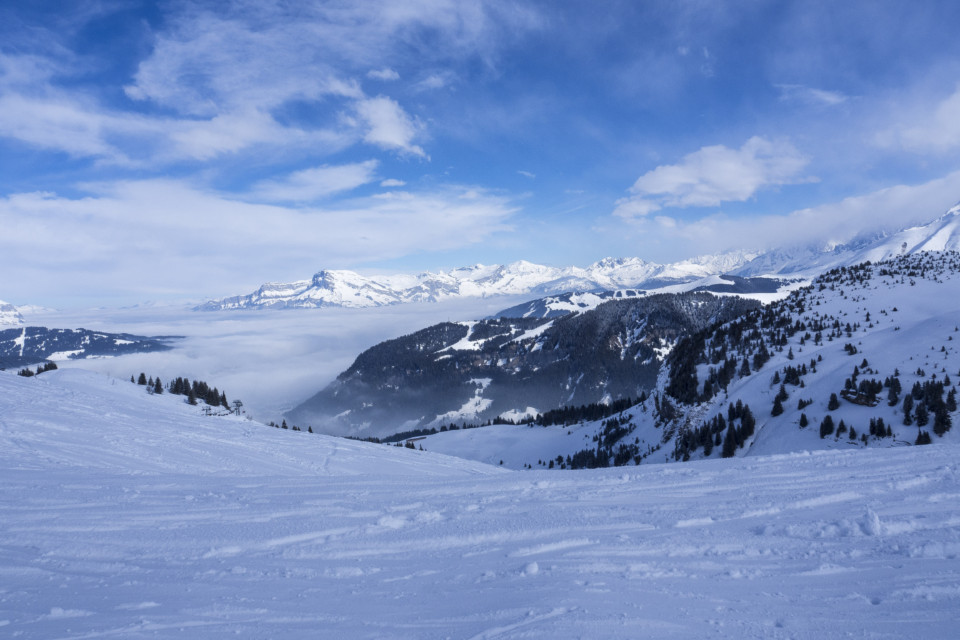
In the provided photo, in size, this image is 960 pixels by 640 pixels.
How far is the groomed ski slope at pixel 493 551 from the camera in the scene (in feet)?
16.3

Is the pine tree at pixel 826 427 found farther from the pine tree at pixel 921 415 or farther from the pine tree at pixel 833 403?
the pine tree at pixel 921 415

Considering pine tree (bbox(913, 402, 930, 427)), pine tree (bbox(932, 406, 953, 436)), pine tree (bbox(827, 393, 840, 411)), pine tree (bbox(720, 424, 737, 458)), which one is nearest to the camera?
pine tree (bbox(932, 406, 953, 436))

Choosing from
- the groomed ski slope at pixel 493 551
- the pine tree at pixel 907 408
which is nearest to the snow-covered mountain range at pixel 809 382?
the pine tree at pixel 907 408

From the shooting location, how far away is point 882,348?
3753 centimetres

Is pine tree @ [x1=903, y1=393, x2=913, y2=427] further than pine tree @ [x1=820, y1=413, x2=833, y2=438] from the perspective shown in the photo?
No

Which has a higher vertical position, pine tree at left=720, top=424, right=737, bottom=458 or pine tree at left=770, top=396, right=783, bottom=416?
pine tree at left=770, top=396, right=783, bottom=416

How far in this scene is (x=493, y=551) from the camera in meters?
7.04

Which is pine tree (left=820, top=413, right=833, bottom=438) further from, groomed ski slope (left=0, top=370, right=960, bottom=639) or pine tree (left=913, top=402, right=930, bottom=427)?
groomed ski slope (left=0, top=370, right=960, bottom=639)

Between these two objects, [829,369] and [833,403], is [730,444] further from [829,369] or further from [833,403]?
[829,369]

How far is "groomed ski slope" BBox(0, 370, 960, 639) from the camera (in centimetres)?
496

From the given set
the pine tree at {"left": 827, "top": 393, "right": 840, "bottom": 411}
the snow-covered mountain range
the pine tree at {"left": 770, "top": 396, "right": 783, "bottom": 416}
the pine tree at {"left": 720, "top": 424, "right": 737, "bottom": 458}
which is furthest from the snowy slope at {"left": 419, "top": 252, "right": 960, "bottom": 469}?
the pine tree at {"left": 720, "top": 424, "right": 737, "bottom": 458}

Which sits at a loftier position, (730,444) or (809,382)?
(809,382)

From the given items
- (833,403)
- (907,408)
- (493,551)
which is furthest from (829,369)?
(493,551)

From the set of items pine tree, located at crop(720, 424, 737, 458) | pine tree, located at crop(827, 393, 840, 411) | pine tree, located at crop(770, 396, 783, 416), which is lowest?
pine tree, located at crop(720, 424, 737, 458)
